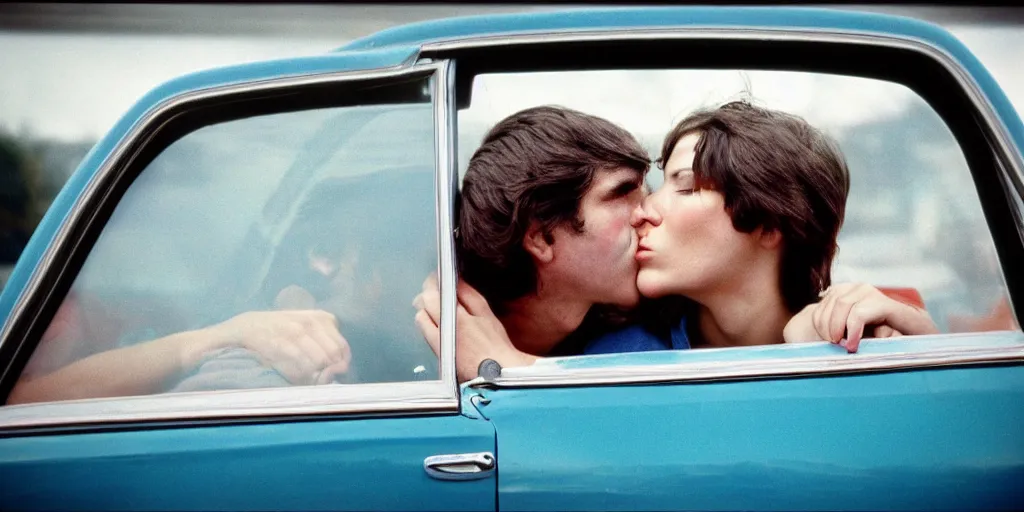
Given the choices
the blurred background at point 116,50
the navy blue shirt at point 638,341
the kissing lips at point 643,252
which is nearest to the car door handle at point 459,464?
the navy blue shirt at point 638,341

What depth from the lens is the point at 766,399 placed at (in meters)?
1.52

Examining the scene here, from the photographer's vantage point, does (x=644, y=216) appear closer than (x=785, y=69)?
No

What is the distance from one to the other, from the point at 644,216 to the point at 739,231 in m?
0.24

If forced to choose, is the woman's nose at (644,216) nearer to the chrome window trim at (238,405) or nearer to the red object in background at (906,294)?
the chrome window trim at (238,405)

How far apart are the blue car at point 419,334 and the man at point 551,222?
0.41 ft

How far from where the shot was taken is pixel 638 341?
6.33ft

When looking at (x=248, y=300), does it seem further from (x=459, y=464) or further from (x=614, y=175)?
(x=614, y=175)

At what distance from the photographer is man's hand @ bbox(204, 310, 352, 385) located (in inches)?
63.8

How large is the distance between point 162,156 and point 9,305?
1.43ft

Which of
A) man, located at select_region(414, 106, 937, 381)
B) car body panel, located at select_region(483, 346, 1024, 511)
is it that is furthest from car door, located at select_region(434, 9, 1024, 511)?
man, located at select_region(414, 106, 937, 381)

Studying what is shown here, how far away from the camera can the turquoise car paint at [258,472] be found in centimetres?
147

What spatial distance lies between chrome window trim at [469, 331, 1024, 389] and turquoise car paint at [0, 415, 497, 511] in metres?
0.15

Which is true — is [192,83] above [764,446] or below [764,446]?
above

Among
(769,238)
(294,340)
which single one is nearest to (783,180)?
(769,238)
